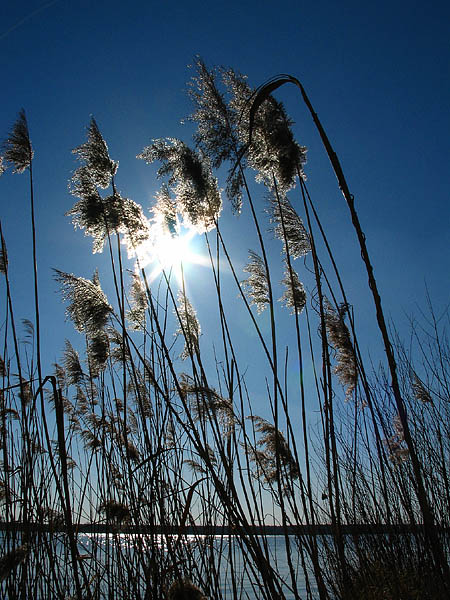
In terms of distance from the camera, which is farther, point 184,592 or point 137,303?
point 137,303

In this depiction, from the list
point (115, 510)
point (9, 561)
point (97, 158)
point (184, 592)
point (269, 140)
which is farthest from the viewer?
point (97, 158)

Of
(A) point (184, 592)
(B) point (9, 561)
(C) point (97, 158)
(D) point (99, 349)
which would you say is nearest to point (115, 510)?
(D) point (99, 349)

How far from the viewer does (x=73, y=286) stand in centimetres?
324

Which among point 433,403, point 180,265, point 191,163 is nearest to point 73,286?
point 180,265

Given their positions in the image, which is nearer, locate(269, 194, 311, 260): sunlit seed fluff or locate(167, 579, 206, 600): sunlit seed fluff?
locate(167, 579, 206, 600): sunlit seed fluff

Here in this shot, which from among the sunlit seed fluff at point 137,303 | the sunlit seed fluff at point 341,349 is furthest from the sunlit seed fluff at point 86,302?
the sunlit seed fluff at point 341,349

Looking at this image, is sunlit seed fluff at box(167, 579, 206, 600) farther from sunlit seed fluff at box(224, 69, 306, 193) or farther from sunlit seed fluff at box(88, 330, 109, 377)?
sunlit seed fluff at box(88, 330, 109, 377)

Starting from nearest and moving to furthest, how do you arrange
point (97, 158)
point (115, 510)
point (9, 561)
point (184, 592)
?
point (184, 592)
point (9, 561)
point (115, 510)
point (97, 158)

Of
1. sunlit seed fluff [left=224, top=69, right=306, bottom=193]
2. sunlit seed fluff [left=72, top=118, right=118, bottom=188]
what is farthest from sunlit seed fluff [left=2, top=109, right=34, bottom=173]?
sunlit seed fluff [left=224, top=69, right=306, bottom=193]

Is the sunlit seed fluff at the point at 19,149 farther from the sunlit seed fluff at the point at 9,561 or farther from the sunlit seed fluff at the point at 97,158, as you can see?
the sunlit seed fluff at the point at 9,561

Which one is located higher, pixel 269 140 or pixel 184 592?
pixel 269 140

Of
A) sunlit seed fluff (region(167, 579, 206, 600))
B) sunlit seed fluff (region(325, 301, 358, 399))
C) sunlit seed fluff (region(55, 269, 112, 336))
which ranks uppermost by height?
sunlit seed fluff (region(55, 269, 112, 336))

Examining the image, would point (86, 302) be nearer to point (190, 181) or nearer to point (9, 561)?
point (190, 181)

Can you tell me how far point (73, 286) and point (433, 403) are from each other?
12.2 feet
